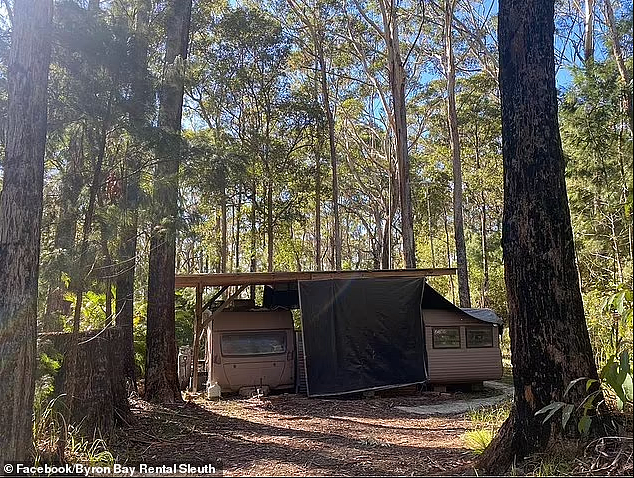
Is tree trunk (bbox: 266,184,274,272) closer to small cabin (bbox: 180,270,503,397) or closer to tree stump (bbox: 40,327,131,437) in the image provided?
small cabin (bbox: 180,270,503,397)

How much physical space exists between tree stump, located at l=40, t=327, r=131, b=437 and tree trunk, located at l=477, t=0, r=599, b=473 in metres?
3.52

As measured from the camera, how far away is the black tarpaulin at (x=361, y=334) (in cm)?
959

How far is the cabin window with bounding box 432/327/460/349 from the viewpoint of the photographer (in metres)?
10.2

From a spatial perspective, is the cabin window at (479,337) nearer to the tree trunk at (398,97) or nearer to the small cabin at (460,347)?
the small cabin at (460,347)

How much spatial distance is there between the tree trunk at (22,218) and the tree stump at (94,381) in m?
0.81

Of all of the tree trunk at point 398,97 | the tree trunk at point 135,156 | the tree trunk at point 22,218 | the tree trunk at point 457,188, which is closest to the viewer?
the tree trunk at point 22,218

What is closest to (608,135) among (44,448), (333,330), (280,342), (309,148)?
(333,330)

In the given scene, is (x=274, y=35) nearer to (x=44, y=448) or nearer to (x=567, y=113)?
(x=567, y=113)

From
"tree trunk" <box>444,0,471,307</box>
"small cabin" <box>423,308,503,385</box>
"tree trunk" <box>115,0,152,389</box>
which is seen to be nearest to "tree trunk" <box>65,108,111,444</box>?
"tree trunk" <box>115,0,152,389</box>

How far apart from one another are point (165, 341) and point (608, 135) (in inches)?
317

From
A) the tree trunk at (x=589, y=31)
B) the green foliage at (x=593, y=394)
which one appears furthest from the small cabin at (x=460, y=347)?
the tree trunk at (x=589, y=31)

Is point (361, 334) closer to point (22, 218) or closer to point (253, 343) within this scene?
point (253, 343)

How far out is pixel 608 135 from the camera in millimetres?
9680

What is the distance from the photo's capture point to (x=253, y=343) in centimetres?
1027
